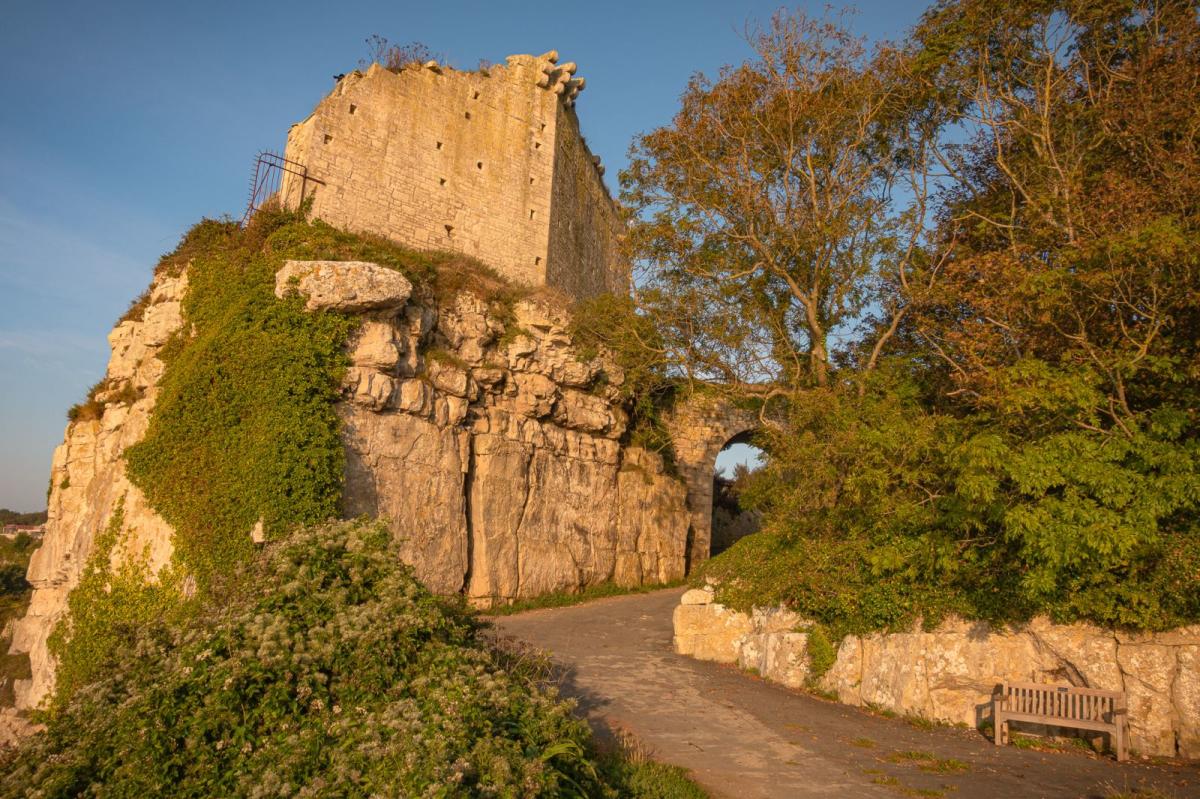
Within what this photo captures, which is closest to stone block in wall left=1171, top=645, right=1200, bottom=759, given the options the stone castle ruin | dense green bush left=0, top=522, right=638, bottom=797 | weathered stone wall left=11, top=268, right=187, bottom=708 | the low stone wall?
the low stone wall

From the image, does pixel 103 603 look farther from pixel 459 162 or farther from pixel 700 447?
pixel 700 447

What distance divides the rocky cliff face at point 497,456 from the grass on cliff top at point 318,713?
5.92 metres

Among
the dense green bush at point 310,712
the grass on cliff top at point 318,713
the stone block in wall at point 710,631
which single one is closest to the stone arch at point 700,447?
the stone block in wall at point 710,631

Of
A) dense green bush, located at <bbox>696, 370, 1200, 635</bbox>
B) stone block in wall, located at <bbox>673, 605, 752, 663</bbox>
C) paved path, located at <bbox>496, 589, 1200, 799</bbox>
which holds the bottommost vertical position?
paved path, located at <bbox>496, 589, 1200, 799</bbox>

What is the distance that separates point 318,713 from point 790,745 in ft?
14.9

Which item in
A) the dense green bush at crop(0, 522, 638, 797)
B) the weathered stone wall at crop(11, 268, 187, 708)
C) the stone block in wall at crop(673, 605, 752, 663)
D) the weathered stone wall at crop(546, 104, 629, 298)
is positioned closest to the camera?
the dense green bush at crop(0, 522, 638, 797)

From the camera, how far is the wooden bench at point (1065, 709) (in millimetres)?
6754

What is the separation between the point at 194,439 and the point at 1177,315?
13.7 metres

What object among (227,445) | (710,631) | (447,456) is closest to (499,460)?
(447,456)

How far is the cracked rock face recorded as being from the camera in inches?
536

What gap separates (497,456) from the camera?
51.3 ft

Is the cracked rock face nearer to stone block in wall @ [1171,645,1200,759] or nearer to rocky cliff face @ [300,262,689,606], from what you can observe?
rocky cliff face @ [300,262,689,606]

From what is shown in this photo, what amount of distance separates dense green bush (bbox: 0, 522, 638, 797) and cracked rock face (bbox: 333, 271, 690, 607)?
6.40m

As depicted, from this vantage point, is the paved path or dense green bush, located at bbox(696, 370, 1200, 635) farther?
dense green bush, located at bbox(696, 370, 1200, 635)
